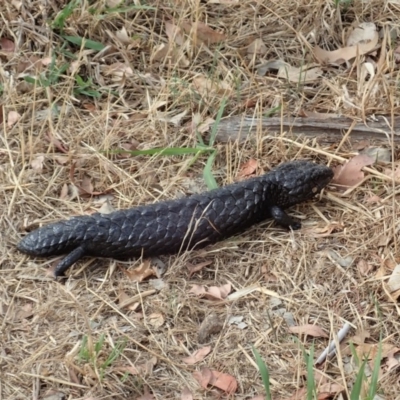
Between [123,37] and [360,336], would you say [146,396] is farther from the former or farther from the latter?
[123,37]

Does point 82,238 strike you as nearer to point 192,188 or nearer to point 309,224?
point 192,188

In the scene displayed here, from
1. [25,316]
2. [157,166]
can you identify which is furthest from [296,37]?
[25,316]

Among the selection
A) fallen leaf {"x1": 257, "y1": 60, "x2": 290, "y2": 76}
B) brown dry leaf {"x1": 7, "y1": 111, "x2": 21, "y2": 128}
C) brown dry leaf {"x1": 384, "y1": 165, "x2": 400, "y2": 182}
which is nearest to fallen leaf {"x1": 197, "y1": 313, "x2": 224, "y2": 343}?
brown dry leaf {"x1": 384, "y1": 165, "x2": 400, "y2": 182}

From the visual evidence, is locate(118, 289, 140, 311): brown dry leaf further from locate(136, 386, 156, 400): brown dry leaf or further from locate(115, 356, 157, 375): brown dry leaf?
locate(136, 386, 156, 400): brown dry leaf

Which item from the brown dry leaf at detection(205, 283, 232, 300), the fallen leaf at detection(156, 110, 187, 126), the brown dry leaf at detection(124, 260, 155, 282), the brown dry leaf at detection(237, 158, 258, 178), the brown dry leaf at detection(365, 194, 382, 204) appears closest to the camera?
the brown dry leaf at detection(205, 283, 232, 300)

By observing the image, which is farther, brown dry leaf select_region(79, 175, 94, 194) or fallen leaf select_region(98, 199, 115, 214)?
brown dry leaf select_region(79, 175, 94, 194)

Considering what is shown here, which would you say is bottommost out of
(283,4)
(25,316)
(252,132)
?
(25,316)
